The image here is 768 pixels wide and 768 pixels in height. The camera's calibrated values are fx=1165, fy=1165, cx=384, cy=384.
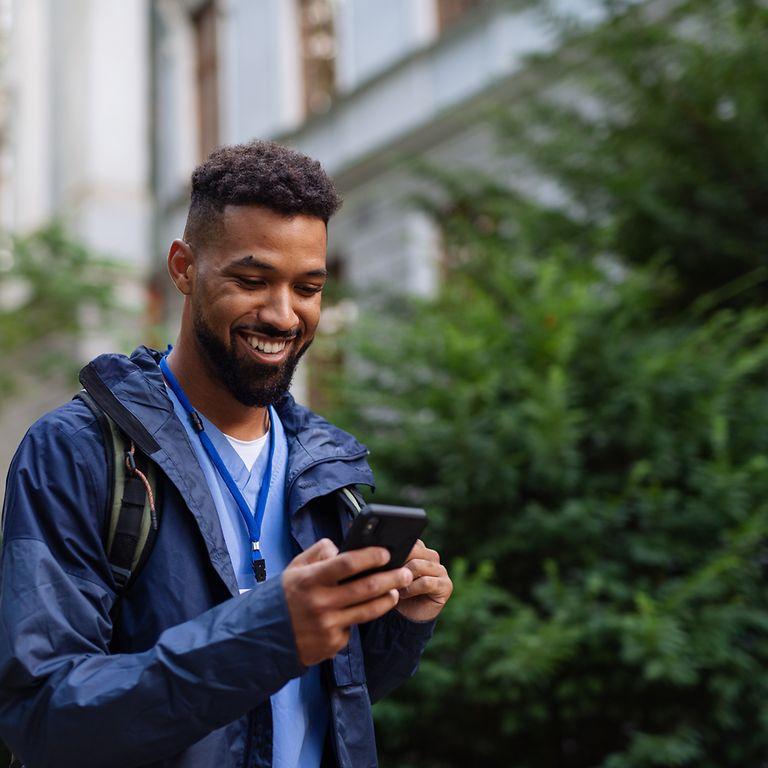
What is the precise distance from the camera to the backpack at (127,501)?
1.94 m

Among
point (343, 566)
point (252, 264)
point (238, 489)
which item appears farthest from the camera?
point (238, 489)

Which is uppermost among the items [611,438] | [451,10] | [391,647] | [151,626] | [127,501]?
[451,10]

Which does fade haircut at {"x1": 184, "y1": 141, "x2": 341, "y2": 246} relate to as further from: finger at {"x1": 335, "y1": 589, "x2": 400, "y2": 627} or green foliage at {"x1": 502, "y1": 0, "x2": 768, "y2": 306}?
green foliage at {"x1": 502, "y1": 0, "x2": 768, "y2": 306}

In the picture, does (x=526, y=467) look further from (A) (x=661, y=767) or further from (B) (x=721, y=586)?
(A) (x=661, y=767)

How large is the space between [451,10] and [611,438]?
8.53 metres

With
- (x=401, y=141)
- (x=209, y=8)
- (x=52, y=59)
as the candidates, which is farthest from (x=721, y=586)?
(x=52, y=59)

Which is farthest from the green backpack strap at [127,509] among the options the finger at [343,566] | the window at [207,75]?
the window at [207,75]

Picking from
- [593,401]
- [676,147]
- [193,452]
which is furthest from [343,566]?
[676,147]

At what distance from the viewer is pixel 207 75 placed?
58.8 ft

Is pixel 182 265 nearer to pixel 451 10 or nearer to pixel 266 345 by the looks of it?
pixel 266 345

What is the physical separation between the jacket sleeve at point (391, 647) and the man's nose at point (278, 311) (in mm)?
612

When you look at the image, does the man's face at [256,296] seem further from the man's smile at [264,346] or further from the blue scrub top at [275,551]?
the blue scrub top at [275,551]

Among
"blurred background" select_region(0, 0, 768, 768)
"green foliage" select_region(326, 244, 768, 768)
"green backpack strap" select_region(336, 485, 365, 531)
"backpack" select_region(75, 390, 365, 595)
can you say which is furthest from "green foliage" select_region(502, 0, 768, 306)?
"backpack" select_region(75, 390, 365, 595)

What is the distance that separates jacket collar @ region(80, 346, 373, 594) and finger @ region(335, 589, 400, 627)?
316 millimetres
